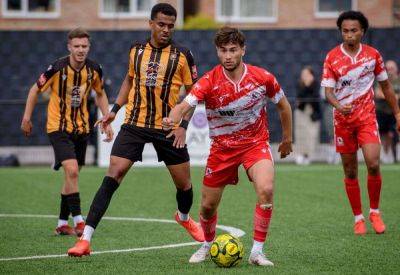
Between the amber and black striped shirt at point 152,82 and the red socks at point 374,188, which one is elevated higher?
the amber and black striped shirt at point 152,82

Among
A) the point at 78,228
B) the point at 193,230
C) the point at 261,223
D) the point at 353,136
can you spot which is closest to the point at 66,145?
the point at 78,228

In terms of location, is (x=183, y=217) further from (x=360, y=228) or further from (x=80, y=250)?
(x=360, y=228)

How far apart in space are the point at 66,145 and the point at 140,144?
1.94 m

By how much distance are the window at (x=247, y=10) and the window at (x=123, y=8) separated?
2377mm

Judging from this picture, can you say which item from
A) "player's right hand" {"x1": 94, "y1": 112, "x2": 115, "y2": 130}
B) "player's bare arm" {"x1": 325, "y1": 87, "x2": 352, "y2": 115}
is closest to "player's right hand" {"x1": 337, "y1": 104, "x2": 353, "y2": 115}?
"player's bare arm" {"x1": 325, "y1": 87, "x2": 352, "y2": 115}

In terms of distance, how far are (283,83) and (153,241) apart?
15.7 metres

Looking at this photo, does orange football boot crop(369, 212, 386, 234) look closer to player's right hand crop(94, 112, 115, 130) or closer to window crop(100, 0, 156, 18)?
player's right hand crop(94, 112, 115, 130)

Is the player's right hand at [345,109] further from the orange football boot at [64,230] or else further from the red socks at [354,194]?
the orange football boot at [64,230]

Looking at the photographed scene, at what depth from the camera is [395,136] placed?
22922 millimetres

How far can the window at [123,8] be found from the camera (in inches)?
1435

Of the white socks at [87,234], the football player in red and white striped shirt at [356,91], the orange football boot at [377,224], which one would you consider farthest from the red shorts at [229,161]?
the orange football boot at [377,224]

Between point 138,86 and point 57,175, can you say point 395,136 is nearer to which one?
point 57,175

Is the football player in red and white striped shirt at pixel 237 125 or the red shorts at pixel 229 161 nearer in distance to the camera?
the football player in red and white striped shirt at pixel 237 125

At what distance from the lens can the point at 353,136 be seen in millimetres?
11531
